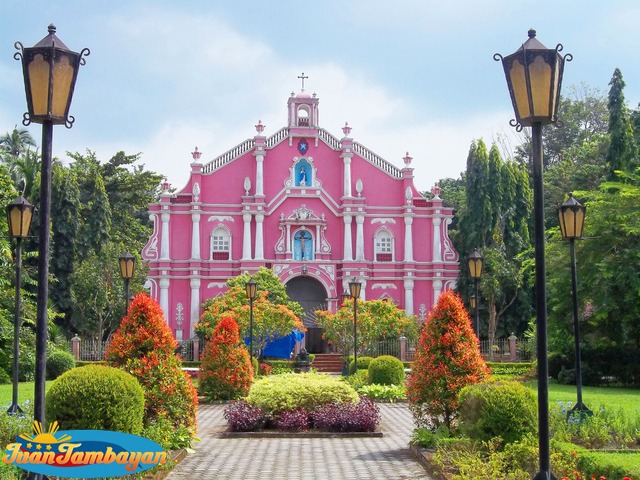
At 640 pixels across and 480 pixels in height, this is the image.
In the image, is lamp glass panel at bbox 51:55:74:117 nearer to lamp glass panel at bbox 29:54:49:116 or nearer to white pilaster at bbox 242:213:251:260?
lamp glass panel at bbox 29:54:49:116

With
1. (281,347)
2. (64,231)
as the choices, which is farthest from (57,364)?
(64,231)

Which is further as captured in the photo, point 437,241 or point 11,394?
point 437,241

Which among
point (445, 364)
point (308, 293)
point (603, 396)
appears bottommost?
point (603, 396)

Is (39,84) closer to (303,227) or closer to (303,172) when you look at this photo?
(303,227)

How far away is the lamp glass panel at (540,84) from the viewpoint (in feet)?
20.5

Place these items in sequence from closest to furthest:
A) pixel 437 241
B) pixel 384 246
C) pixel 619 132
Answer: pixel 619 132 → pixel 437 241 → pixel 384 246

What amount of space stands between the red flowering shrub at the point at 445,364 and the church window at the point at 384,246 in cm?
2905

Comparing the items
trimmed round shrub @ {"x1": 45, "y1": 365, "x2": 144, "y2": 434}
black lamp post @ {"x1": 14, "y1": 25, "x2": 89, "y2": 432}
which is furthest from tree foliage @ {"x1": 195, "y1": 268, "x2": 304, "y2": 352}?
black lamp post @ {"x1": 14, "y1": 25, "x2": 89, "y2": 432}

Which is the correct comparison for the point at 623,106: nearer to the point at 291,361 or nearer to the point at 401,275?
the point at 401,275

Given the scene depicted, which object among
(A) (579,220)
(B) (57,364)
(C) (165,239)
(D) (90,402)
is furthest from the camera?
(C) (165,239)

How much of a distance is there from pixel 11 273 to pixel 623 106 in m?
23.7

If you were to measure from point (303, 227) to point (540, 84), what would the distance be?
111 ft

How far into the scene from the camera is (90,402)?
8.31 m

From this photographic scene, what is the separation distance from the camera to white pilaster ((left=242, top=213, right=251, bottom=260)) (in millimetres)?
39287
